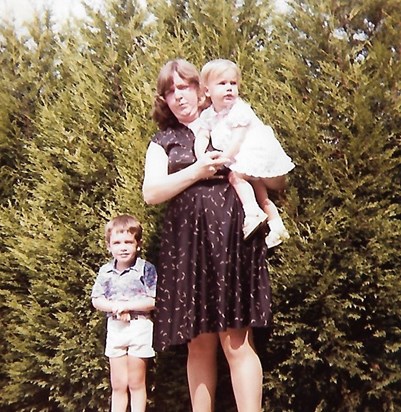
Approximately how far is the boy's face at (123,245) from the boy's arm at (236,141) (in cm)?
87

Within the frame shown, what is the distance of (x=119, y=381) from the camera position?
3527 mm

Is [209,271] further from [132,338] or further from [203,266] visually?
[132,338]

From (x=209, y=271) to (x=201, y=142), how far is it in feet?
2.13

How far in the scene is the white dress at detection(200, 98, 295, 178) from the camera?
293cm

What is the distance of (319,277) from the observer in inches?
127

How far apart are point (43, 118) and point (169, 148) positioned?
159 cm

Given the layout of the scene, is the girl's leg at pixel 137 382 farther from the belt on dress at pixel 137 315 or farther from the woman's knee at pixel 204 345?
the woman's knee at pixel 204 345

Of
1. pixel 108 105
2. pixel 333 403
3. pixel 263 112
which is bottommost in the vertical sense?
pixel 333 403

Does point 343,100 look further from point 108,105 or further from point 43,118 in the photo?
point 43,118

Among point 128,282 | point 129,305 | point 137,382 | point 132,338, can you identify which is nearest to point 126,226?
point 128,282

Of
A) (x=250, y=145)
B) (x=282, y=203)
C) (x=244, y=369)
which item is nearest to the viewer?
(x=244, y=369)

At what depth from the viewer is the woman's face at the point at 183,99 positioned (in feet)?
10.3

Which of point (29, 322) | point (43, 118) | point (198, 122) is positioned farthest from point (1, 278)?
point (198, 122)

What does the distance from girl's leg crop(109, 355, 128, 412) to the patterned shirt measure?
1.21 feet
